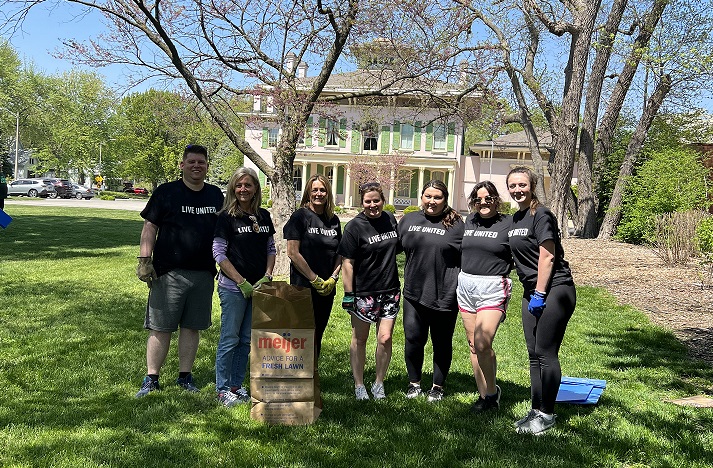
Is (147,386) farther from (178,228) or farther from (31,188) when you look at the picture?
(31,188)

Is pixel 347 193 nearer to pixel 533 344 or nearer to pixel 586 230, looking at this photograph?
pixel 586 230

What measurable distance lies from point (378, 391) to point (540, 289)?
1.57 m

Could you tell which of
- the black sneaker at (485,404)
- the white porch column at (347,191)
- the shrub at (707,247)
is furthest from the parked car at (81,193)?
the black sneaker at (485,404)

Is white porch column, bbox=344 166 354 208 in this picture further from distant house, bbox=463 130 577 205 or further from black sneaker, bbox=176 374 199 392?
black sneaker, bbox=176 374 199 392

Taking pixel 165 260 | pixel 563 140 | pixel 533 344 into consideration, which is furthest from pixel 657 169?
pixel 165 260

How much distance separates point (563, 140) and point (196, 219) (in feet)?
49.3

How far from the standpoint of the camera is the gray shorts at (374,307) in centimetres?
451

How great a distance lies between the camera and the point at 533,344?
3986mm

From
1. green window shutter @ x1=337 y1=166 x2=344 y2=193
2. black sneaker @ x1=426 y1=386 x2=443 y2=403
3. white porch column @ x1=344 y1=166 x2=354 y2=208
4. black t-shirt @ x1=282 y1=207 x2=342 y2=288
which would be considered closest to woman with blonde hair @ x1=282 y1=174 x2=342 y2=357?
black t-shirt @ x1=282 y1=207 x2=342 y2=288

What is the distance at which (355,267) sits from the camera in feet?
14.8

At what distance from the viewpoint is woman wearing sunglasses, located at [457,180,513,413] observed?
4.10m

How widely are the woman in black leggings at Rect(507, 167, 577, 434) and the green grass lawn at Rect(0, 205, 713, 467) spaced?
24 centimetres

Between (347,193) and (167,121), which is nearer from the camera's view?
(167,121)

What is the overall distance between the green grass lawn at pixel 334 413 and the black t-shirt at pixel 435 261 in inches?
32.1
